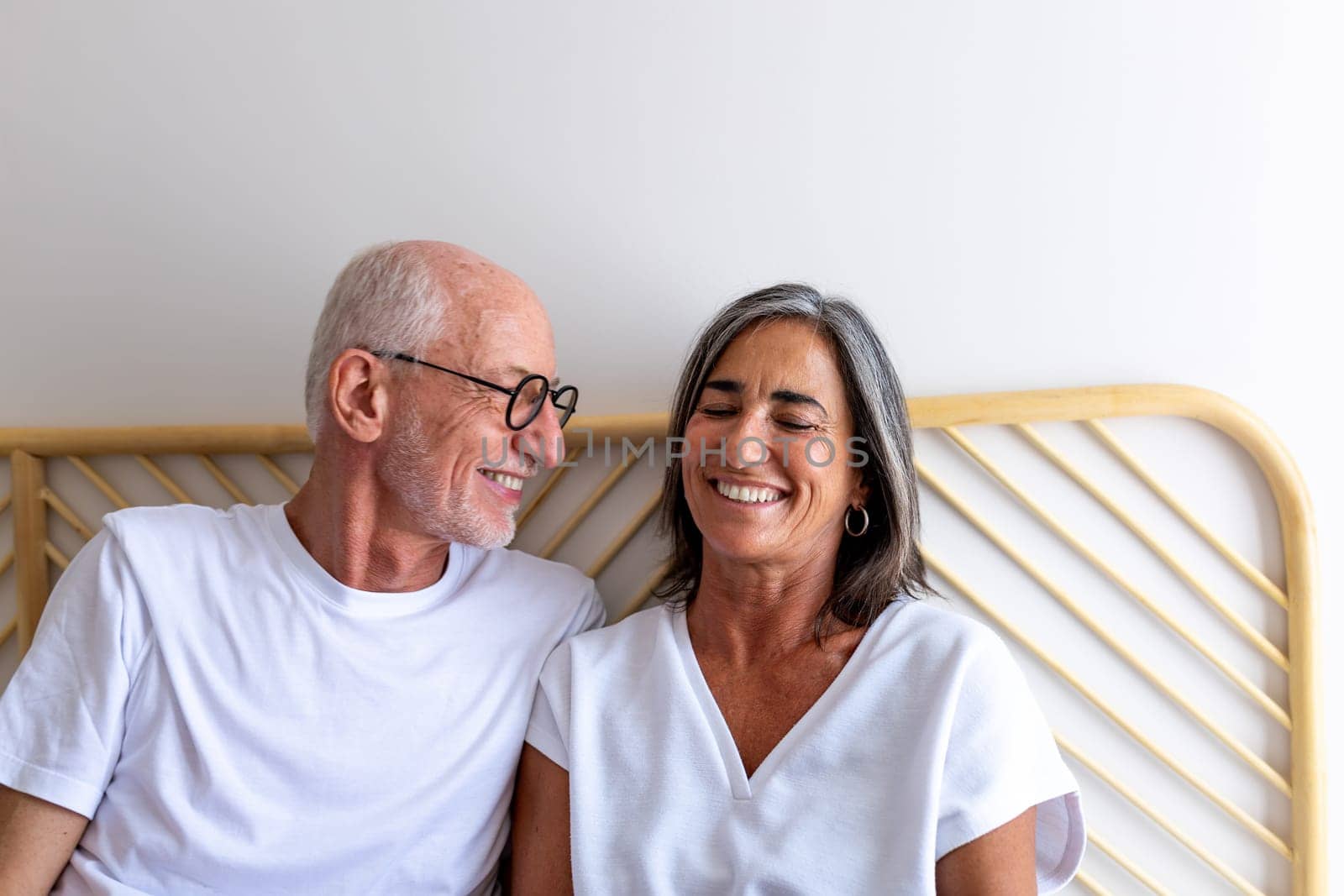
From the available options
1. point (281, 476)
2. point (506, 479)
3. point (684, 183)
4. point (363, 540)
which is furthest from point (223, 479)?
point (684, 183)

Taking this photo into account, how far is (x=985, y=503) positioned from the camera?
1.35m

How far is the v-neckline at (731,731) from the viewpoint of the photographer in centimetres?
110

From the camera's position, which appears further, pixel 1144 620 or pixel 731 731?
pixel 1144 620

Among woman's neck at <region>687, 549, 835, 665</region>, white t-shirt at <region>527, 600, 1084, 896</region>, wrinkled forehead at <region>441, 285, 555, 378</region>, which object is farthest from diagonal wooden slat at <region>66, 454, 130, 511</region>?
woman's neck at <region>687, 549, 835, 665</region>

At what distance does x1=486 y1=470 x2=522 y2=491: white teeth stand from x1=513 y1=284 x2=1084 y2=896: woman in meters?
0.21

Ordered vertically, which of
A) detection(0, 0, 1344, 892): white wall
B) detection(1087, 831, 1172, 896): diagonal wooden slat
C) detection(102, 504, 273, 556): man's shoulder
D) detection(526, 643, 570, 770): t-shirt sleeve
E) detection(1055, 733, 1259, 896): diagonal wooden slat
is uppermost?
detection(0, 0, 1344, 892): white wall

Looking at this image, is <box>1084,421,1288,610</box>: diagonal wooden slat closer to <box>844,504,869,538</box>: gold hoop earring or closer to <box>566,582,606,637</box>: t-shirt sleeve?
<box>844,504,869,538</box>: gold hoop earring

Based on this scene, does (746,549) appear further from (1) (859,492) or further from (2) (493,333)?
(2) (493,333)

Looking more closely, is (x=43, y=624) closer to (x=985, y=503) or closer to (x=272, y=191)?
(x=272, y=191)

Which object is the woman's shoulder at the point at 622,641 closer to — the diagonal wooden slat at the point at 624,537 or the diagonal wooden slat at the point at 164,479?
the diagonal wooden slat at the point at 624,537

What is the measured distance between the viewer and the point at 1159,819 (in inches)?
50.6

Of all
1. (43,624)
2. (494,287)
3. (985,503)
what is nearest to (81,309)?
(43,624)

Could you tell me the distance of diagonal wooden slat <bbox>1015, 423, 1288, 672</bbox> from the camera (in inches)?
50.0

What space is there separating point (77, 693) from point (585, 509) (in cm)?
66
